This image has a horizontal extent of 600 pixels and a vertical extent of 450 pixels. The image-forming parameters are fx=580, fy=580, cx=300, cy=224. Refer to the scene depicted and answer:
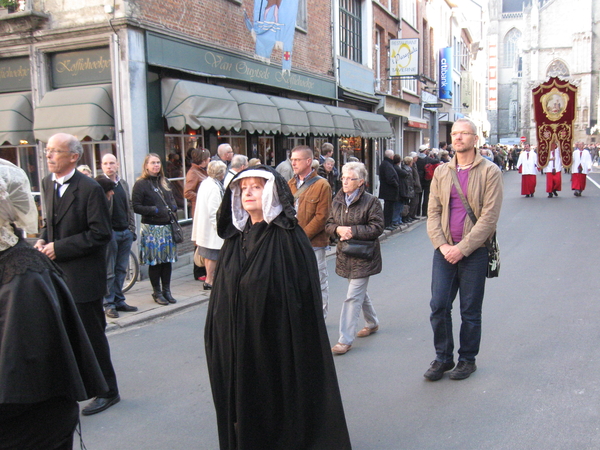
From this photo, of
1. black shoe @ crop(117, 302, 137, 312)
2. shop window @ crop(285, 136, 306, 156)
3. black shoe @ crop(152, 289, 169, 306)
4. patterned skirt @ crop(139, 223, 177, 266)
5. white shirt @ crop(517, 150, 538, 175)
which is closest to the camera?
black shoe @ crop(117, 302, 137, 312)

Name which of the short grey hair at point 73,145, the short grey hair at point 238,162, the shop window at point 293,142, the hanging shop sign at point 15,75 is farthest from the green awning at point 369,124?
the short grey hair at point 73,145

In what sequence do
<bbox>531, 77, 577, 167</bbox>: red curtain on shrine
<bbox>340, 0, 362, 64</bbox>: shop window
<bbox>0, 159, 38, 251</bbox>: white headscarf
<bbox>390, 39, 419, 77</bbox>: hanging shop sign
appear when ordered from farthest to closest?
<bbox>531, 77, 577, 167</bbox>: red curtain on shrine → <bbox>390, 39, 419, 77</bbox>: hanging shop sign → <bbox>340, 0, 362, 64</bbox>: shop window → <bbox>0, 159, 38, 251</bbox>: white headscarf

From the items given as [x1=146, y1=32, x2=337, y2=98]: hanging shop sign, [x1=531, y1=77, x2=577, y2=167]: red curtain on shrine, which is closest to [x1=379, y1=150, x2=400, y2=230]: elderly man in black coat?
[x1=146, y1=32, x2=337, y2=98]: hanging shop sign

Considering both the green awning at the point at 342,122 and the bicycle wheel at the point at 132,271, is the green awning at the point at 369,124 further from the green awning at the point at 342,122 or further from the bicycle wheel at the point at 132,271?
the bicycle wheel at the point at 132,271

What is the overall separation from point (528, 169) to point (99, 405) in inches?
737

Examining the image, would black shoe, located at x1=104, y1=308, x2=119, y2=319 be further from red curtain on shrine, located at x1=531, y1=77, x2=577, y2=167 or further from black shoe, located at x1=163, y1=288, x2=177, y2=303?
red curtain on shrine, located at x1=531, y1=77, x2=577, y2=167

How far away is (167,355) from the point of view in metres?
5.51

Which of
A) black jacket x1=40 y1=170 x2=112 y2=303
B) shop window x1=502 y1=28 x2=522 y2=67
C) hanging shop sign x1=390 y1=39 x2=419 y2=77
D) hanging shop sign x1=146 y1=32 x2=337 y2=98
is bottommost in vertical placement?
black jacket x1=40 y1=170 x2=112 y2=303

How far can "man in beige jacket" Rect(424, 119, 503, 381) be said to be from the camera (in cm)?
440

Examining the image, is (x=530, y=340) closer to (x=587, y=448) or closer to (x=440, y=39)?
(x=587, y=448)

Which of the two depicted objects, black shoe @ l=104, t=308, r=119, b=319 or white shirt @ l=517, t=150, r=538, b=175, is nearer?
black shoe @ l=104, t=308, r=119, b=319

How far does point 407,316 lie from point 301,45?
1087cm

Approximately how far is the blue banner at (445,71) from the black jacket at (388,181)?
1962 cm

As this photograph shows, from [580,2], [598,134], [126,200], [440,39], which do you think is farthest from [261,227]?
[580,2]
